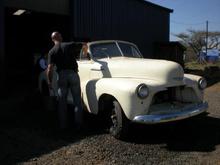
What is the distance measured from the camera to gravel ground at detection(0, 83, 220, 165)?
6664mm

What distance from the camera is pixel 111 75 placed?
28.2ft

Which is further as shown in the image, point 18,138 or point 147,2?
point 147,2

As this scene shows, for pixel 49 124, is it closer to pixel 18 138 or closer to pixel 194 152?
pixel 18 138

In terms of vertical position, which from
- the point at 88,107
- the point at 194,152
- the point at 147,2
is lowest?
the point at 194,152

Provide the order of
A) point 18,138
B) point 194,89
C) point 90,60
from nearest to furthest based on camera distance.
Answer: point 18,138 < point 194,89 < point 90,60

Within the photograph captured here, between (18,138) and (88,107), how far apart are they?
154cm

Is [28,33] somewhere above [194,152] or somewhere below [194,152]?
above

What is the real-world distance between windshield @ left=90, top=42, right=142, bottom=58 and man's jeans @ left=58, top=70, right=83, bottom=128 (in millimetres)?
1014

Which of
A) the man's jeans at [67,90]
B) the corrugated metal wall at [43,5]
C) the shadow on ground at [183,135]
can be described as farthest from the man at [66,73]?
the corrugated metal wall at [43,5]

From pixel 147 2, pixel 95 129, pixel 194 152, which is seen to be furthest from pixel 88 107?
pixel 147 2

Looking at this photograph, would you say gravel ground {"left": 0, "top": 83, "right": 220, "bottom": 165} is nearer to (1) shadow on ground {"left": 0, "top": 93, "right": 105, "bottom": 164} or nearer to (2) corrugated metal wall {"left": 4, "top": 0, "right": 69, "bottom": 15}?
(1) shadow on ground {"left": 0, "top": 93, "right": 105, "bottom": 164}

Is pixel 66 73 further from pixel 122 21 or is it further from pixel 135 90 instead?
pixel 122 21

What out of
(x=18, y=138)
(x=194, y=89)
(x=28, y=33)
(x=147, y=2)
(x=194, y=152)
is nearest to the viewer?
(x=194, y=152)

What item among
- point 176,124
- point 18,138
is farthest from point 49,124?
point 176,124
